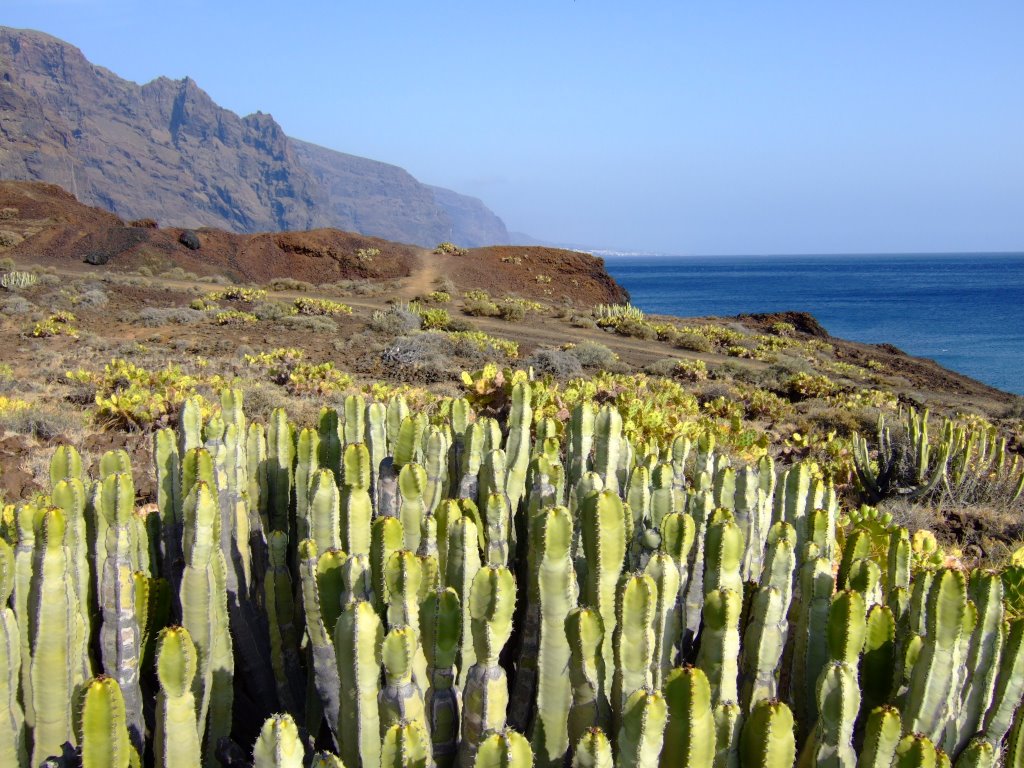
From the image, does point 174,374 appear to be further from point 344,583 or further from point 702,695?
point 702,695

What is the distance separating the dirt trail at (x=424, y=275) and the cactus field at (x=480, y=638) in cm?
2460

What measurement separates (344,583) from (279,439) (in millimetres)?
1289

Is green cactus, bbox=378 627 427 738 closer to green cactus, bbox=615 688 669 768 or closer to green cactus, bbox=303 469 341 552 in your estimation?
green cactus, bbox=615 688 669 768

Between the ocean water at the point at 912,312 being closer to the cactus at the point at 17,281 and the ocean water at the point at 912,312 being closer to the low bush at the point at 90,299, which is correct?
the low bush at the point at 90,299

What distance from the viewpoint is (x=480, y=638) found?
1.93 m

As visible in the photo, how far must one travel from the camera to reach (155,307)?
19.6m

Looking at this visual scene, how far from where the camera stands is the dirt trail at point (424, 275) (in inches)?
1144

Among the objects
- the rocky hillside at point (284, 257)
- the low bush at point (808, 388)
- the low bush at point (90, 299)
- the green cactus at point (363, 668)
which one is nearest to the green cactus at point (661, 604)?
the green cactus at point (363, 668)

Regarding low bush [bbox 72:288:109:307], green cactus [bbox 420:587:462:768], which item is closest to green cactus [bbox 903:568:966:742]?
green cactus [bbox 420:587:462:768]

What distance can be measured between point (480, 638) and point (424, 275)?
31906mm

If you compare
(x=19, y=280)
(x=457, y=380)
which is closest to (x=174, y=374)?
(x=457, y=380)

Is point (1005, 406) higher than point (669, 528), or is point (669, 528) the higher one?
point (669, 528)

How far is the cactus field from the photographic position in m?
1.84

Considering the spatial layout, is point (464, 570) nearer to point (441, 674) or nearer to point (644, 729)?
point (441, 674)
